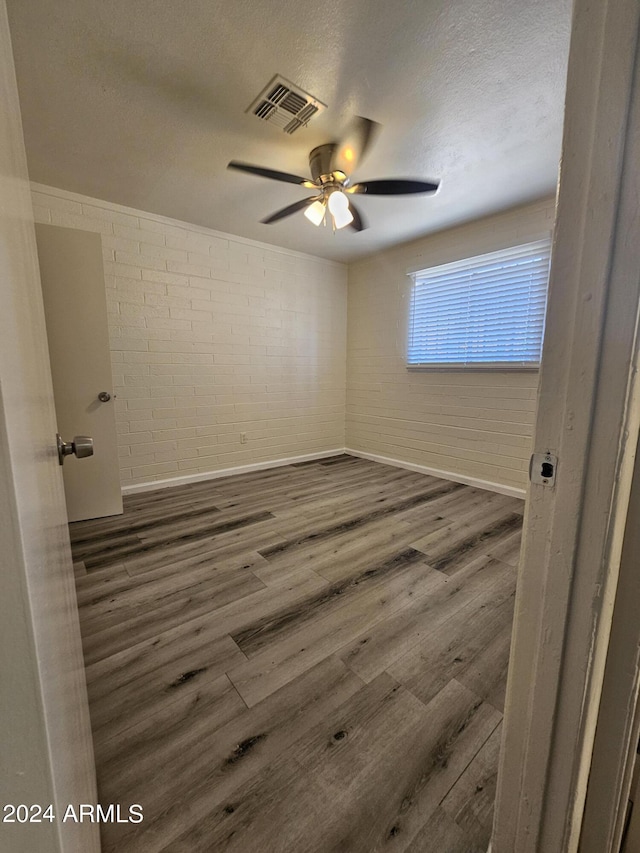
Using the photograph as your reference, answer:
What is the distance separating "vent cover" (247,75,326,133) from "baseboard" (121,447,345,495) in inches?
118

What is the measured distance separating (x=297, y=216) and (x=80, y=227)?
1808 millimetres

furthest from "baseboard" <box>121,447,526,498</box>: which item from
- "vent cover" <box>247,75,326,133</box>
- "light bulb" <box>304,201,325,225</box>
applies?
"vent cover" <box>247,75,326,133</box>

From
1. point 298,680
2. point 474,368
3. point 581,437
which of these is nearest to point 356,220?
point 474,368

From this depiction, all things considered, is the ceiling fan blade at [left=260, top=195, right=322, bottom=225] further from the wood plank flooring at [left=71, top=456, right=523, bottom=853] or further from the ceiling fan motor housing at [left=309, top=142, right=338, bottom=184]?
the wood plank flooring at [left=71, top=456, right=523, bottom=853]

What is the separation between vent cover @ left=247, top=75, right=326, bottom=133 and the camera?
162 centimetres

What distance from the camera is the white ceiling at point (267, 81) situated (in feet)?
4.41

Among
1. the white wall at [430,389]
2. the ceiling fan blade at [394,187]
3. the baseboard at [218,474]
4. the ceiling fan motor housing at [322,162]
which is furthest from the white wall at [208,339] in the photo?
the ceiling fan blade at [394,187]

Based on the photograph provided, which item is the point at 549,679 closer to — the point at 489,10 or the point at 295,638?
the point at 295,638

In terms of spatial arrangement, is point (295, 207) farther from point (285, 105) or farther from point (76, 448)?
point (76, 448)

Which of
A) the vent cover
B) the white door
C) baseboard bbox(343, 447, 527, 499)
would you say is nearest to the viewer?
the vent cover

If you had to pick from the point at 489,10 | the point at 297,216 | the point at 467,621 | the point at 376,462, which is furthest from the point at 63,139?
the point at 376,462

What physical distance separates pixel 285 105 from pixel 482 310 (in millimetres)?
2370

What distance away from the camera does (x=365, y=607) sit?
66.5 inches

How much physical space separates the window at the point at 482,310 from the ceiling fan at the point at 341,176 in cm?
135
